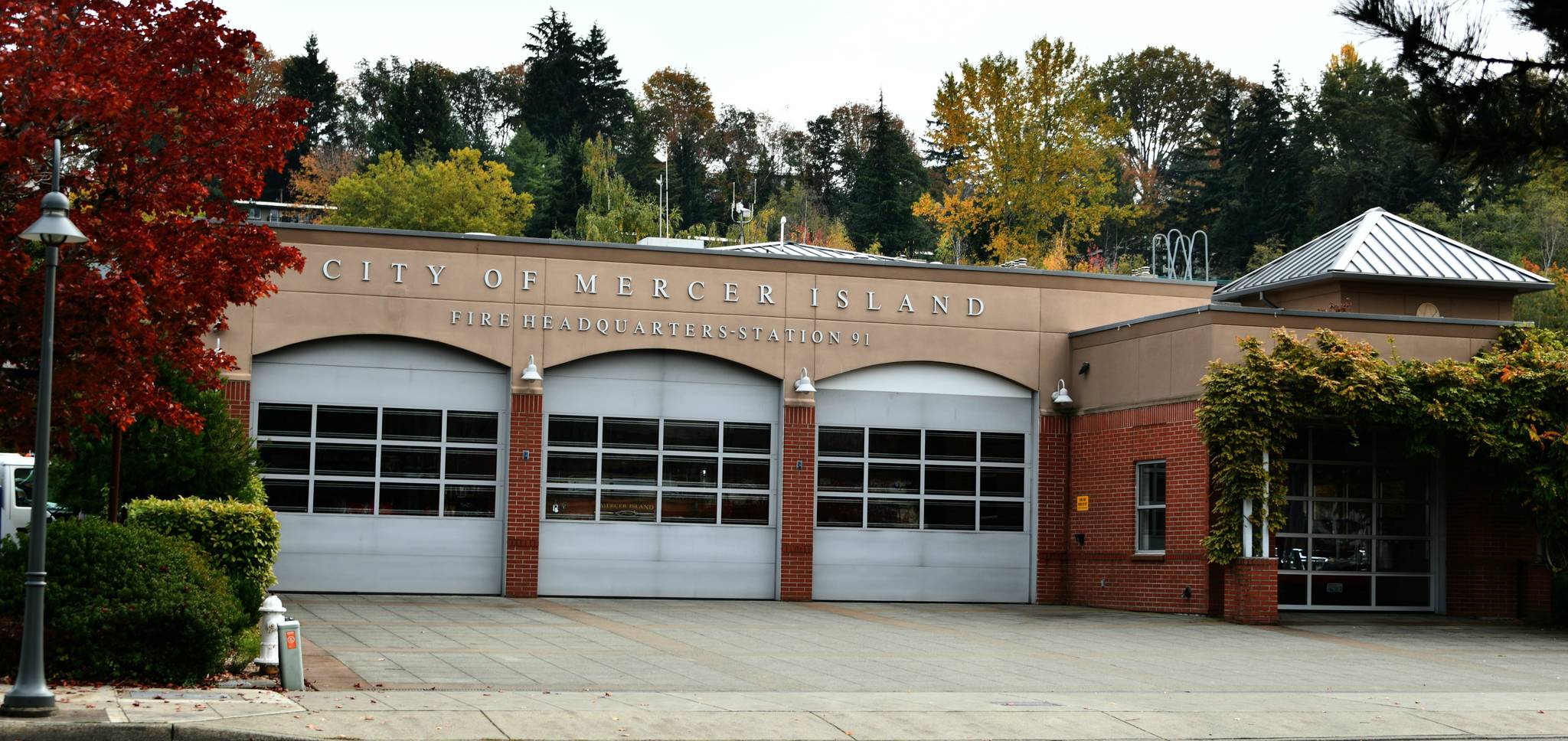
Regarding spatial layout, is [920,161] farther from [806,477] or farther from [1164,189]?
[806,477]

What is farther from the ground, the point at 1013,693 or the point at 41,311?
the point at 41,311

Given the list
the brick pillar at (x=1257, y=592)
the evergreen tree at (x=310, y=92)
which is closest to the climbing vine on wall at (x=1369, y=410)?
the brick pillar at (x=1257, y=592)

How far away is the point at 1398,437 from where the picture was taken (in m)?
26.2

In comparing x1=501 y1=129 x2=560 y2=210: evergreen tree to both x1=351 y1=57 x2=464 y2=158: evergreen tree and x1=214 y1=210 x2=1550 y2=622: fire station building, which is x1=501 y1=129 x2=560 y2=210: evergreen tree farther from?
x1=214 y1=210 x2=1550 y2=622: fire station building

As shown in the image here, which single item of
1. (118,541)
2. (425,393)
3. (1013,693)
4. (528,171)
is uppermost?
(528,171)

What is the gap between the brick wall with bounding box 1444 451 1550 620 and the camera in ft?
84.1

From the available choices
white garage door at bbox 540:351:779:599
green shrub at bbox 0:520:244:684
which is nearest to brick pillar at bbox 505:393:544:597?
white garage door at bbox 540:351:779:599

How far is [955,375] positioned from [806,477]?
3.12m

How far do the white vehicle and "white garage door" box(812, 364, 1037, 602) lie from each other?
41.4 ft

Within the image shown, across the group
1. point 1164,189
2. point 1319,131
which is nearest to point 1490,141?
point 1319,131

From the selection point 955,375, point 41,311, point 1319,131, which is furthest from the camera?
point 1319,131

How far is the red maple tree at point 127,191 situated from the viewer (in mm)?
14609

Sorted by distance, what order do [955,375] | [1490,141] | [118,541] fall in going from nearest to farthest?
[1490,141] < [118,541] < [955,375]

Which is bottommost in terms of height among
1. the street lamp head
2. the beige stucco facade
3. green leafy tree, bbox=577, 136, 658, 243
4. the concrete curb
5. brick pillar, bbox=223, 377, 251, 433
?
the concrete curb
